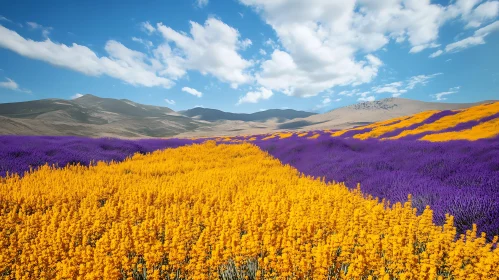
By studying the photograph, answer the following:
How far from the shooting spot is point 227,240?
116 inches

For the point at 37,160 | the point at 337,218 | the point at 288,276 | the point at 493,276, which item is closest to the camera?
the point at 493,276

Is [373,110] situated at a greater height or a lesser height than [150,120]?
greater

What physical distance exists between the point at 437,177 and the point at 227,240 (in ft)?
16.7

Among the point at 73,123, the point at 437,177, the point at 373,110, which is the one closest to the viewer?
the point at 437,177

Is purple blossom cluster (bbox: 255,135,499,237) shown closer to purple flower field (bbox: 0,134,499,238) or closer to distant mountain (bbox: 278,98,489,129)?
purple flower field (bbox: 0,134,499,238)

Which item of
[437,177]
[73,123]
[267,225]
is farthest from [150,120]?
[267,225]

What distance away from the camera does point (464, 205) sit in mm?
3734

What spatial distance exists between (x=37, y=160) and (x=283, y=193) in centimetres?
833

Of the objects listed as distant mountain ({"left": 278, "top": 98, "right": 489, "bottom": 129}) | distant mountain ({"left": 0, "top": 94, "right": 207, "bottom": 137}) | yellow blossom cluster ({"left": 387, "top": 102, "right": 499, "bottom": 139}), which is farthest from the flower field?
distant mountain ({"left": 278, "top": 98, "right": 489, "bottom": 129})

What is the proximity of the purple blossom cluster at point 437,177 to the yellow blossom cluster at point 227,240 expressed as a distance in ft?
1.60

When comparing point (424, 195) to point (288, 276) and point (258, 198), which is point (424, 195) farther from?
point (288, 276)

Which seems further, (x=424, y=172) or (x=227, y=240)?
(x=424, y=172)

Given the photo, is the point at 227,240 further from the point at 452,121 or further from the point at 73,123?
the point at 73,123

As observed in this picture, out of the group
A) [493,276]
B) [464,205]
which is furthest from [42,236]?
[464,205]
